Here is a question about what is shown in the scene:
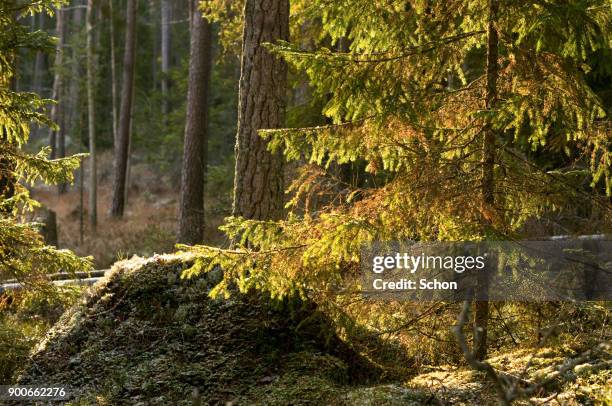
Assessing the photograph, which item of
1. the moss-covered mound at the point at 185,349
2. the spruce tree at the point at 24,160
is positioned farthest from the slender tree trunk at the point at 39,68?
the moss-covered mound at the point at 185,349

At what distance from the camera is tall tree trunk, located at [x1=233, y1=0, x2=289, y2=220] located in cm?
766

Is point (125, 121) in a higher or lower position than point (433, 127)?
lower

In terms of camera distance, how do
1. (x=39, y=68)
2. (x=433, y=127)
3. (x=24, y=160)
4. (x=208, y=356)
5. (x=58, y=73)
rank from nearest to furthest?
(x=433, y=127) < (x=208, y=356) < (x=24, y=160) < (x=58, y=73) < (x=39, y=68)

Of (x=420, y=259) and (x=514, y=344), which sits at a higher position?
(x=420, y=259)

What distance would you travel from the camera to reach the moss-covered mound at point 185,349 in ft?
19.4

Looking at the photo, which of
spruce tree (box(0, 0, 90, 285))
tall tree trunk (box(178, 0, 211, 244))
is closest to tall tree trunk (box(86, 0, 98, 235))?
tall tree trunk (box(178, 0, 211, 244))

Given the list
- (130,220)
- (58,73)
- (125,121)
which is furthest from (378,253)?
(58,73)

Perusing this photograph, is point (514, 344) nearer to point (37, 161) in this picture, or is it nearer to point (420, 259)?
point (420, 259)

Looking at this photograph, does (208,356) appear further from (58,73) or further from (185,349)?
(58,73)

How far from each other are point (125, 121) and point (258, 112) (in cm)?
1647

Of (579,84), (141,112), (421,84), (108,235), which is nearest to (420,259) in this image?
(421,84)

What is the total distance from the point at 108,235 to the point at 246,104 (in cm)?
1416

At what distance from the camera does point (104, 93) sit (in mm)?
34781

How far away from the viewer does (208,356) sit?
634 centimetres
